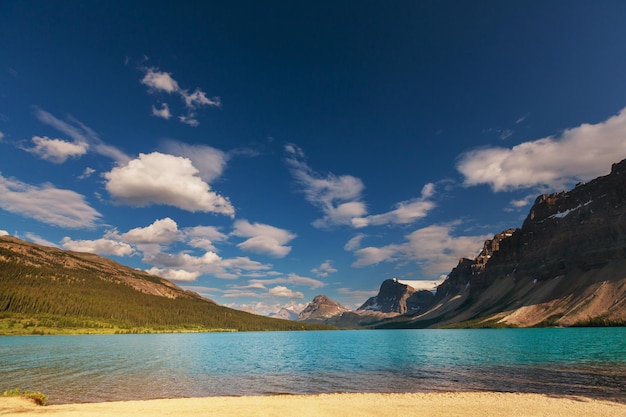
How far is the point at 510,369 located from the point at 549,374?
622 cm

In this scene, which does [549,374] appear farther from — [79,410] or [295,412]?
[79,410]

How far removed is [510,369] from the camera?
47562mm

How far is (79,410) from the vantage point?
26359mm

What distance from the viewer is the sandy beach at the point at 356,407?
24.6 meters

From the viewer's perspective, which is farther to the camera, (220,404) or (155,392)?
(155,392)

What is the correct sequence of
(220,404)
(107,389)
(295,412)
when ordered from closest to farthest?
(295,412) → (220,404) → (107,389)

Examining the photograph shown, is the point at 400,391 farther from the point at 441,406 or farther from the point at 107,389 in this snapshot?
the point at 107,389

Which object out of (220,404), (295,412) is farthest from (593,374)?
(220,404)

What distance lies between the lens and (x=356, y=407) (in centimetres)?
2762

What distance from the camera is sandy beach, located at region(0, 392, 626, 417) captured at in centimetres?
2456

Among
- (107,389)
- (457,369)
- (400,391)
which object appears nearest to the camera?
(400,391)

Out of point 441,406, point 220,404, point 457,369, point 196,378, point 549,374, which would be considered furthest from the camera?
point 457,369

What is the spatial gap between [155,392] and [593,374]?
49.4 m

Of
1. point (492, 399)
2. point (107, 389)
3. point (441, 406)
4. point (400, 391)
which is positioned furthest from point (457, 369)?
point (107, 389)
